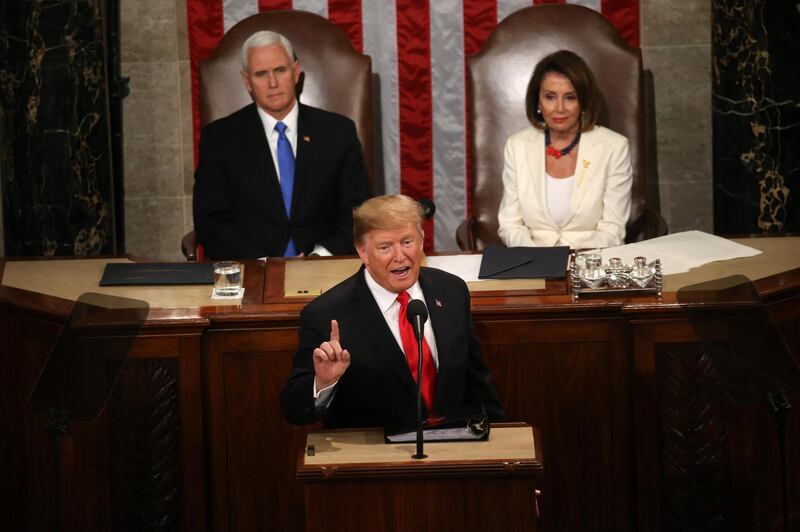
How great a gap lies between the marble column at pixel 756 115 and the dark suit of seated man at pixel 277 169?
1.67 m

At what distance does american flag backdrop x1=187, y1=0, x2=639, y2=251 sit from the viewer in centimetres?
633

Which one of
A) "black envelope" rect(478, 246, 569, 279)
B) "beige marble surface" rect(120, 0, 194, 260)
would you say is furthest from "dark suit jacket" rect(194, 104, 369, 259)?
"black envelope" rect(478, 246, 569, 279)

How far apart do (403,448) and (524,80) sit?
322 centimetres

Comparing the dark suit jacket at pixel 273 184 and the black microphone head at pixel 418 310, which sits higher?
the dark suit jacket at pixel 273 184

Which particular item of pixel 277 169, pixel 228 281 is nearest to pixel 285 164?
pixel 277 169

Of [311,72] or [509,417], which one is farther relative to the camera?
[311,72]

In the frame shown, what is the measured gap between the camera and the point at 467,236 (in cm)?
577

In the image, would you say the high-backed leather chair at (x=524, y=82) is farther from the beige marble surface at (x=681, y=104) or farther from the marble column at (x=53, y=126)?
the marble column at (x=53, y=126)

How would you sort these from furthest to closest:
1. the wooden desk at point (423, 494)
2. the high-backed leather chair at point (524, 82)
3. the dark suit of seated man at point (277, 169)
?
1. the high-backed leather chair at point (524, 82)
2. the dark suit of seated man at point (277, 169)
3. the wooden desk at point (423, 494)

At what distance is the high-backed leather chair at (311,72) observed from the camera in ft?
19.4

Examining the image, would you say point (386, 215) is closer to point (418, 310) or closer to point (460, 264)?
point (418, 310)

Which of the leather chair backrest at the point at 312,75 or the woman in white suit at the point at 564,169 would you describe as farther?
the leather chair backrest at the point at 312,75

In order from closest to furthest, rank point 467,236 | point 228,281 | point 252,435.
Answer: point 252,435 < point 228,281 < point 467,236

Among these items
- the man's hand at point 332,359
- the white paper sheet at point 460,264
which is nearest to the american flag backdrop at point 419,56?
the white paper sheet at point 460,264
